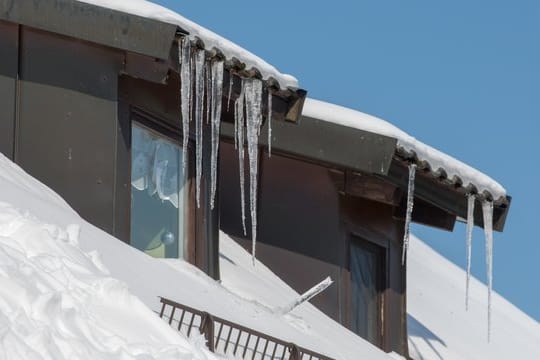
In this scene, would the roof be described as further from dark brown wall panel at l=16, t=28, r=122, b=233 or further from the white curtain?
the white curtain

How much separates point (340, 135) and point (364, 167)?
298mm

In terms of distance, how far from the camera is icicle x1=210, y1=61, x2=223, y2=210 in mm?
13164

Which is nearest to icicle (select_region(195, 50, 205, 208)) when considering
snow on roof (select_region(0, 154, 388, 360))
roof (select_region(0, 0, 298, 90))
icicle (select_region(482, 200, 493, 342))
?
roof (select_region(0, 0, 298, 90))

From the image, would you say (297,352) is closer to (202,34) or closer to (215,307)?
(215,307)

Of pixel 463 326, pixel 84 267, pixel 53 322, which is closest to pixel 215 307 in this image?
pixel 84 267

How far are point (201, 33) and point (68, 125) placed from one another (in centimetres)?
116

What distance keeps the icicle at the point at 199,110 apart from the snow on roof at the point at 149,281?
2.05 feet

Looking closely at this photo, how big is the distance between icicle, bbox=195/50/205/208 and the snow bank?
3582 mm

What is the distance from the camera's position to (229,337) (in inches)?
424

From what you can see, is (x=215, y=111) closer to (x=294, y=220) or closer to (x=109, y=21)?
(x=109, y=21)

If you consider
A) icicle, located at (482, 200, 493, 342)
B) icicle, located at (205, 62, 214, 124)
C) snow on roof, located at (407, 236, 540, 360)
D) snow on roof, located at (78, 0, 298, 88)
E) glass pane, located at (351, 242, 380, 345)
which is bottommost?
snow on roof, located at (407, 236, 540, 360)

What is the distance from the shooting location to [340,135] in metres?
14.8

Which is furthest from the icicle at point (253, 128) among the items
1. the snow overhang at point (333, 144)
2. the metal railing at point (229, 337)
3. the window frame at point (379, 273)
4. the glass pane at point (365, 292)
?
the metal railing at point (229, 337)

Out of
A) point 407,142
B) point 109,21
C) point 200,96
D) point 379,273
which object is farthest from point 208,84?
point 379,273
